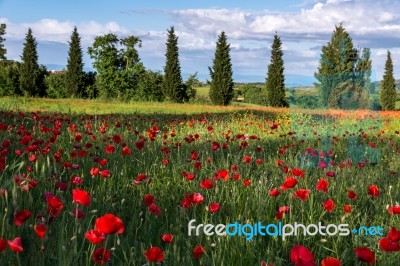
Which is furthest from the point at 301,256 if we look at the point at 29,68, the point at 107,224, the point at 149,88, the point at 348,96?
the point at 29,68

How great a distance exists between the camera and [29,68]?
40500mm

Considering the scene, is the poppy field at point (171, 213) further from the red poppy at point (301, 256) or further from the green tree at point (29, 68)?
the green tree at point (29, 68)

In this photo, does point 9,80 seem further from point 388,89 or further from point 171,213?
point 171,213

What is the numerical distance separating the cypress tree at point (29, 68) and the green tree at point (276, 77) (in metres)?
19.0

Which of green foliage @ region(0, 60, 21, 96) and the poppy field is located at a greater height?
green foliage @ region(0, 60, 21, 96)

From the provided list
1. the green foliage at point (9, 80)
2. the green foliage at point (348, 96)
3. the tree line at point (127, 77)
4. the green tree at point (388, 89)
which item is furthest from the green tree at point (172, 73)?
the green foliage at point (348, 96)

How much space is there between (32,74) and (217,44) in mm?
15553

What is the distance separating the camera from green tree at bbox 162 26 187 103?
3759cm

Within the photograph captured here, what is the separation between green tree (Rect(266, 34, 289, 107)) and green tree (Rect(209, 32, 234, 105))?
3151mm

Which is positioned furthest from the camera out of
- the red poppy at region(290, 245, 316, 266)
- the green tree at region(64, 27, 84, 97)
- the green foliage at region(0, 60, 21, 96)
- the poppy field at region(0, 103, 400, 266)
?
the green foliage at region(0, 60, 21, 96)

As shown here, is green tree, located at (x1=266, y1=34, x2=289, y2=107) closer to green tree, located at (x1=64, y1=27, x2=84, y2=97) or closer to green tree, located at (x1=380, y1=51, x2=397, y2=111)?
green tree, located at (x1=380, y1=51, x2=397, y2=111)

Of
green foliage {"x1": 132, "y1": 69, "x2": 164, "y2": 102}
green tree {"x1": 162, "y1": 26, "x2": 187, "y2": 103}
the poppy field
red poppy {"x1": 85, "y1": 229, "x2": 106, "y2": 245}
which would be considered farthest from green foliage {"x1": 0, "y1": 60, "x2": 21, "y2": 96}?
red poppy {"x1": 85, "y1": 229, "x2": 106, "y2": 245}

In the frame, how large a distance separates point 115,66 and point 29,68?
6.93 m

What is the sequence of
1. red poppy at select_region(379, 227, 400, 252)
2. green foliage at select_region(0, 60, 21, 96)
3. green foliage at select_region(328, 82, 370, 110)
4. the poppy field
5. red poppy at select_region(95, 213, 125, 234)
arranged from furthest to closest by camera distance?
green foliage at select_region(0, 60, 21, 96) < green foliage at select_region(328, 82, 370, 110) < the poppy field < red poppy at select_region(379, 227, 400, 252) < red poppy at select_region(95, 213, 125, 234)
